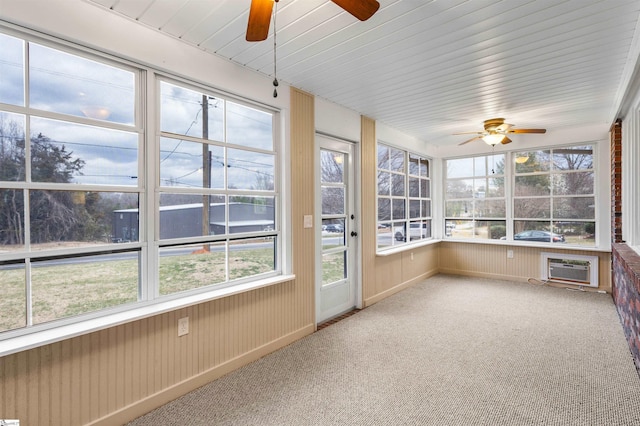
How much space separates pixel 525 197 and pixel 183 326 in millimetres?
5569

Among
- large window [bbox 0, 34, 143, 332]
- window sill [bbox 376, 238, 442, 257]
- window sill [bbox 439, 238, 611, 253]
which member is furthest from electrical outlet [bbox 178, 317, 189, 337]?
window sill [bbox 439, 238, 611, 253]

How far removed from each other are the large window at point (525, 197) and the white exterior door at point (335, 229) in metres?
3.02

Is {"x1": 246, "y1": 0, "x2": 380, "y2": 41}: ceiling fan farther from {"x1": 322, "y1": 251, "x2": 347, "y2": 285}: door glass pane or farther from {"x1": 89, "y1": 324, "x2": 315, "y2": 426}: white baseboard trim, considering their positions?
{"x1": 322, "y1": 251, "x2": 347, "y2": 285}: door glass pane

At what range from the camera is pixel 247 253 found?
9.32 ft

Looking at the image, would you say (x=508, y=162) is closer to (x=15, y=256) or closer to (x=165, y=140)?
(x=165, y=140)

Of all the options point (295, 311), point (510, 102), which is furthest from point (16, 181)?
point (510, 102)

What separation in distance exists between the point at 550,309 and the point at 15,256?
5.24 metres

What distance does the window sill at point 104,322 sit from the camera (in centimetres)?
161

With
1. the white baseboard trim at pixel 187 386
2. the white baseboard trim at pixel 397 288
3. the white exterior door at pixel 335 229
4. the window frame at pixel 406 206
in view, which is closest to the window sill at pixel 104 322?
the white baseboard trim at pixel 187 386

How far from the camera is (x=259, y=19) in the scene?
158 centimetres

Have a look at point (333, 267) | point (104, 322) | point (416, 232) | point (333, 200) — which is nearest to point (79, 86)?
point (104, 322)

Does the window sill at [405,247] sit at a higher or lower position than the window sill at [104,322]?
higher

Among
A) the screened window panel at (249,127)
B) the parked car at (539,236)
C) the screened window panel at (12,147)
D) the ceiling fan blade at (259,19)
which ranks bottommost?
the parked car at (539,236)

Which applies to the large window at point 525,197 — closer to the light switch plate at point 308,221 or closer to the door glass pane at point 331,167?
the door glass pane at point 331,167
